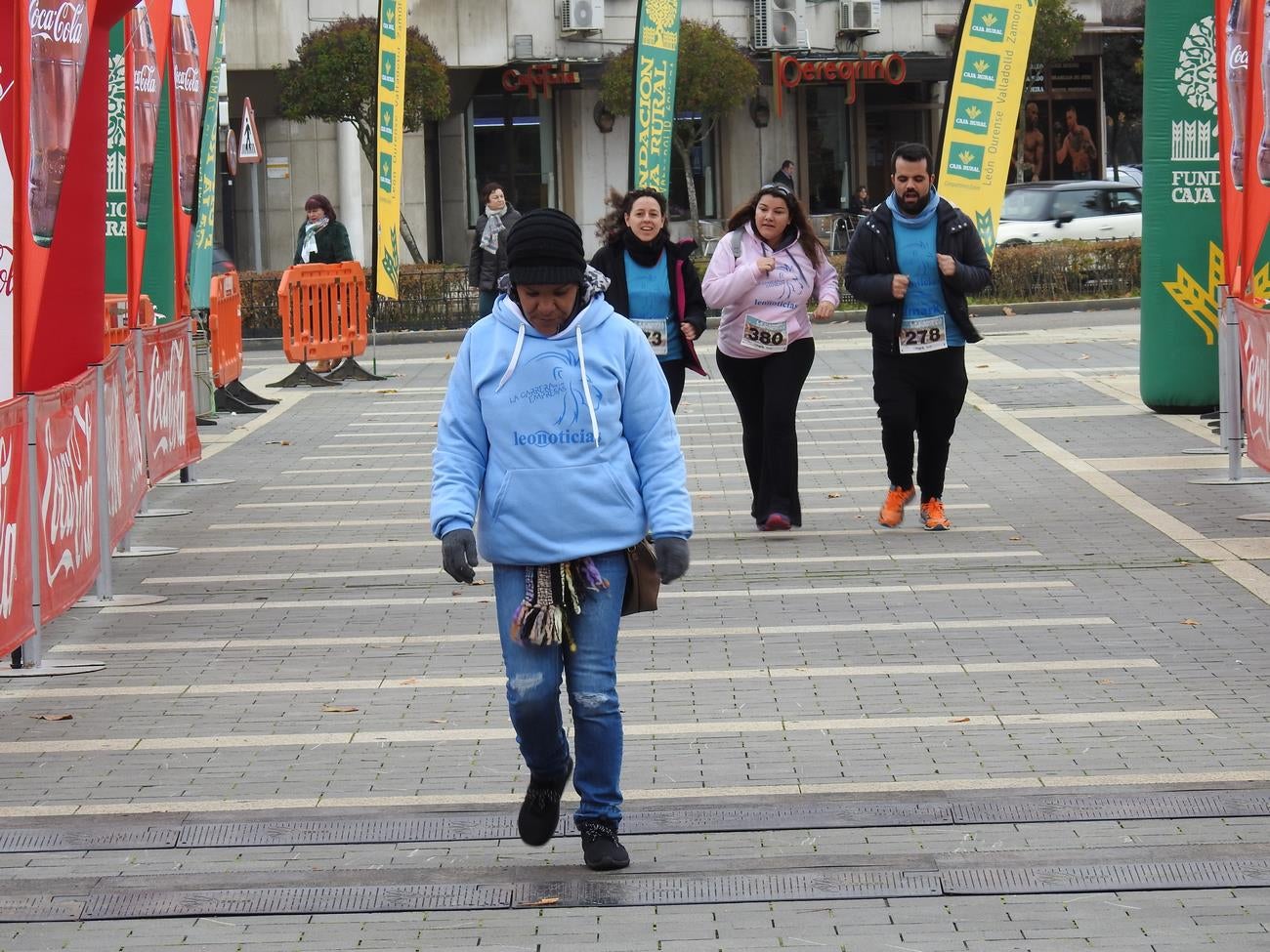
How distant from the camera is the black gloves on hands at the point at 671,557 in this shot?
16.9ft

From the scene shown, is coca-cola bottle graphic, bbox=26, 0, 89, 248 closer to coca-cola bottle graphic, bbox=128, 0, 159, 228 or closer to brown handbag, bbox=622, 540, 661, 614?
coca-cola bottle graphic, bbox=128, 0, 159, 228

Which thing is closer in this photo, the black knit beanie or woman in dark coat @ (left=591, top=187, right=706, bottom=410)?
the black knit beanie

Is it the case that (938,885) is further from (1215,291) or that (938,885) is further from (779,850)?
(1215,291)

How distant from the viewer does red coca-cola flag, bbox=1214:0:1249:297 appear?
1216 centimetres

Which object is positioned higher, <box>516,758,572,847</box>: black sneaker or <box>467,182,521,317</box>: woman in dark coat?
<box>467,182,521,317</box>: woman in dark coat

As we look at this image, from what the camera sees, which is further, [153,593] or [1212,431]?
[1212,431]

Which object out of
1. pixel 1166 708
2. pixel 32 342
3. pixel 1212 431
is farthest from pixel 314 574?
pixel 1212 431

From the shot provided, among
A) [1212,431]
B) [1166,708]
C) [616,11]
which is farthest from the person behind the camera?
[616,11]

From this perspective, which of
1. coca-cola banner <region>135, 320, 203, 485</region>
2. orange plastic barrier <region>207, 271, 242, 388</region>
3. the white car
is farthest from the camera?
the white car

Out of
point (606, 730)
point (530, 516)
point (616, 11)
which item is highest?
point (616, 11)

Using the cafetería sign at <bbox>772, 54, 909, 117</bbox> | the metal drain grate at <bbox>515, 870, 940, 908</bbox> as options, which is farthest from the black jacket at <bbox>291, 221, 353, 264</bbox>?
the cafetería sign at <bbox>772, 54, 909, 117</bbox>

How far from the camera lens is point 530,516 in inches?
206

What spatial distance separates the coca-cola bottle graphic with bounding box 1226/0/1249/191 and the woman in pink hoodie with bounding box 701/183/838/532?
3.01m

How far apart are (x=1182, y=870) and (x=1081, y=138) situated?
43.5 meters
